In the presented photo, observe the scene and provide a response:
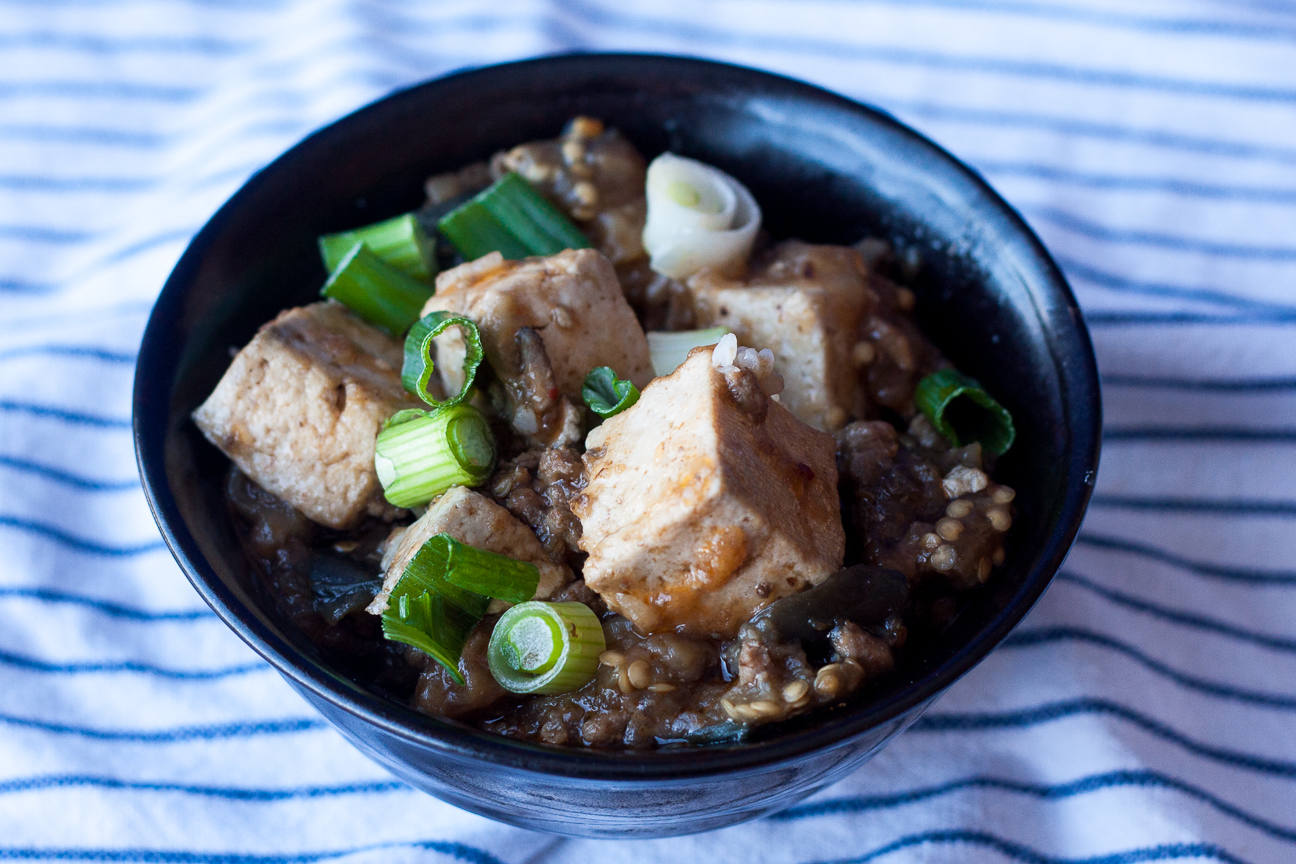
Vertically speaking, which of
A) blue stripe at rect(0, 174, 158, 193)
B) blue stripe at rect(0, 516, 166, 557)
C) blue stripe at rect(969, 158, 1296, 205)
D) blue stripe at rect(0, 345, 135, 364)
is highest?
blue stripe at rect(0, 174, 158, 193)

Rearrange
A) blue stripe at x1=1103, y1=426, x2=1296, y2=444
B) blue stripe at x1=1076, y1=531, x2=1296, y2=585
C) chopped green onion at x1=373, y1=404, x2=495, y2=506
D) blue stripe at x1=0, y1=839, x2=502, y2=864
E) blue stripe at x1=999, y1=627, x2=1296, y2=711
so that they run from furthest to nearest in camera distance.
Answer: blue stripe at x1=1103, y1=426, x2=1296, y2=444 < blue stripe at x1=1076, y1=531, x2=1296, y2=585 < blue stripe at x1=999, y1=627, x2=1296, y2=711 < blue stripe at x1=0, y1=839, x2=502, y2=864 < chopped green onion at x1=373, y1=404, x2=495, y2=506

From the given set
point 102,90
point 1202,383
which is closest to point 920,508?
point 1202,383

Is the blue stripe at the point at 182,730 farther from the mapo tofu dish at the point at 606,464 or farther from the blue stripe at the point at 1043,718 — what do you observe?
the blue stripe at the point at 1043,718

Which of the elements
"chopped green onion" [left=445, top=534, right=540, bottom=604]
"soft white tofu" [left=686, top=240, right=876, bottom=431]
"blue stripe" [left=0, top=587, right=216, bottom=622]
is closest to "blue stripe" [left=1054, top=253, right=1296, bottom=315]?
"soft white tofu" [left=686, top=240, right=876, bottom=431]

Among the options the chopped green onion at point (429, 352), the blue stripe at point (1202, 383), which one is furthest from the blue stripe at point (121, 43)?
the blue stripe at point (1202, 383)

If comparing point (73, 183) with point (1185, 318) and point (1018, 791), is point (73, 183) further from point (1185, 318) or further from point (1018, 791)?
point (1185, 318)

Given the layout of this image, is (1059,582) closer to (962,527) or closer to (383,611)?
(962,527)

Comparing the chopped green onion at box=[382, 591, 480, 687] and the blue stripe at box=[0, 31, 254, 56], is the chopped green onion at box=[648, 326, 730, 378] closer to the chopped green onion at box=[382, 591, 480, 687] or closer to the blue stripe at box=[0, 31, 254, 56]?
the chopped green onion at box=[382, 591, 480, 687]

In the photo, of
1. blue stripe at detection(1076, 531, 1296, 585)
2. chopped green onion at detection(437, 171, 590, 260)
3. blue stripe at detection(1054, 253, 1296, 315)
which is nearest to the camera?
chopped green onion at detection(437, 171, 590, 260)
